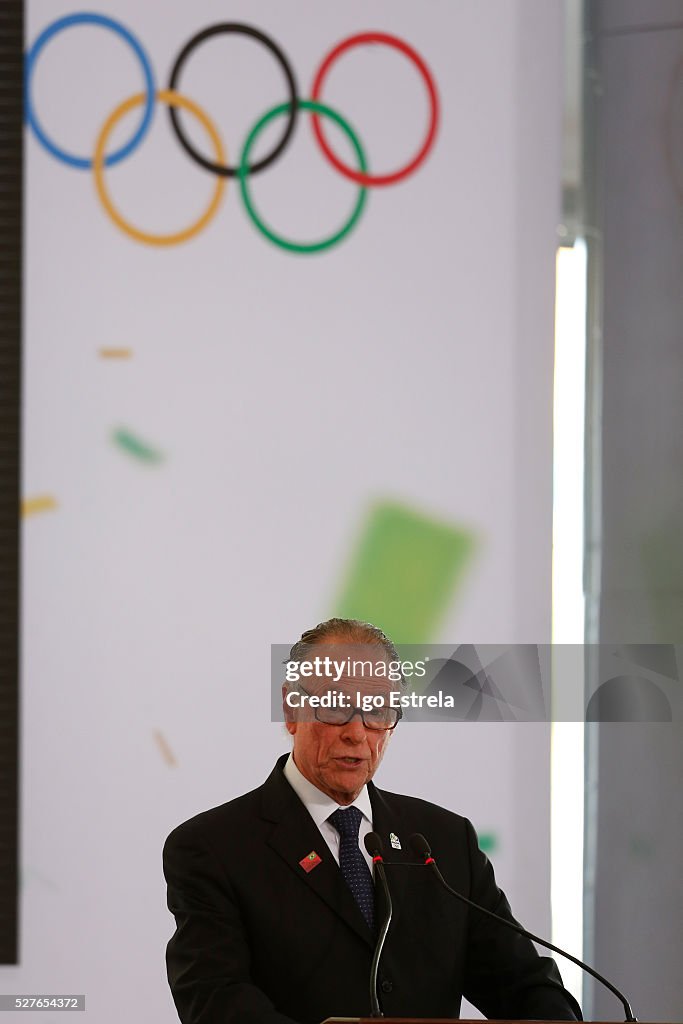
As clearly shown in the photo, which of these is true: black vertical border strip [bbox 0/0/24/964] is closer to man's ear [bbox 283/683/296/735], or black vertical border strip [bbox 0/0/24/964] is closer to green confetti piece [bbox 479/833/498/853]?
man's ear [bbox 283/683/296/735]

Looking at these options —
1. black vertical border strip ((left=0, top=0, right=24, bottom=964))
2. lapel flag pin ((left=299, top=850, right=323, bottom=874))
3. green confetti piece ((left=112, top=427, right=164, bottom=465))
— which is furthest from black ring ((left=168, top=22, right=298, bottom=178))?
lapel flag pin ((left=299, top=850, right=323, bottom=874))

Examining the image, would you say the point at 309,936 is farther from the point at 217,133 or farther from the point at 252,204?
the point at 217,133

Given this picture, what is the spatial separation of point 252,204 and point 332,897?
1.47 metres

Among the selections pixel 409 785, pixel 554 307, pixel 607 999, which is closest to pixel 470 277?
pixel 554 307

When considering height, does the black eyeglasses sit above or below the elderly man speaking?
above

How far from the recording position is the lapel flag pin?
170cm

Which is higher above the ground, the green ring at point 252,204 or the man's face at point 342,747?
the green ring at point 252,204

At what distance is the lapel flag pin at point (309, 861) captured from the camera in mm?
1701

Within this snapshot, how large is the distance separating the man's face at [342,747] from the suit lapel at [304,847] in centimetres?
5

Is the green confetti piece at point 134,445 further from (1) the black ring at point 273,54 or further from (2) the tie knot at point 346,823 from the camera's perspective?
(2) the tie knot at point 346,823

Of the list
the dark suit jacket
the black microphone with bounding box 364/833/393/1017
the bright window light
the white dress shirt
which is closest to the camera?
the black microphone with bounding box 364/833/393/1017

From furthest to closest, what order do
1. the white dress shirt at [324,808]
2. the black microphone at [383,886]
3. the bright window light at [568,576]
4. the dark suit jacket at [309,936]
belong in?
the bright window light at [568,576], the white dress shirt at [324,808], the dark suit jacket at [309,936], the black microphone at [383,886]

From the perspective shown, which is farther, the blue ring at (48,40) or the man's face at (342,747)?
the blue ring at (48,40)

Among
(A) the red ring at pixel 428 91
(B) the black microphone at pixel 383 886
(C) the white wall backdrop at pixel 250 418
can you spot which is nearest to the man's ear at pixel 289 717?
(B) the black microphone at pixel 383 886
